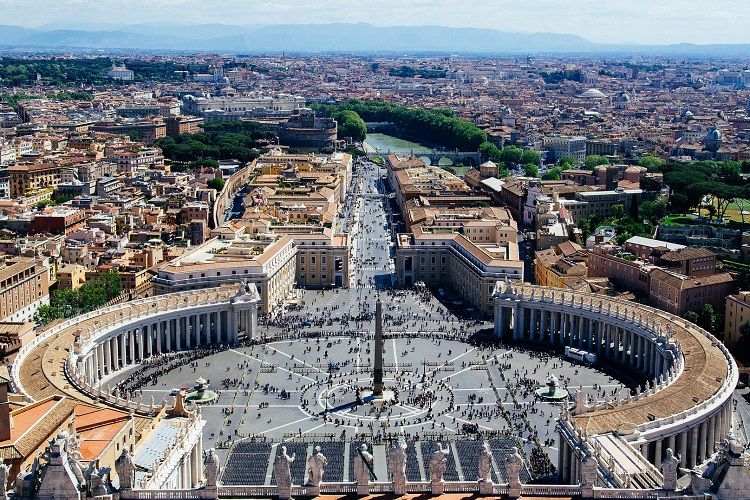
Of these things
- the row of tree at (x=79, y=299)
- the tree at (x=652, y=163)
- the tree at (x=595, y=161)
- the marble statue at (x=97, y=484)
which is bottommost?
the row of tree at (x=79, y=299)

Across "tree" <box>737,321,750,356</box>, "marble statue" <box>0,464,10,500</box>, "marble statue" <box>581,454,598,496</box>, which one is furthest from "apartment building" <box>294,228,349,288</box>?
"marble statue" <box>0,464,10,500</box>

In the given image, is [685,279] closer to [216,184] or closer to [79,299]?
[79,299]

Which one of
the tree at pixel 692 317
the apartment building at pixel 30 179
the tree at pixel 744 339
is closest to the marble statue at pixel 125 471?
the tree at pixel 744 339

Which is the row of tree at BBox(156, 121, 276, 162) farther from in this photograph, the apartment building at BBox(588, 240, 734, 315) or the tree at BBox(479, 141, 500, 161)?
Answer: the apartment building at BBox(588, 240, 734, 315)

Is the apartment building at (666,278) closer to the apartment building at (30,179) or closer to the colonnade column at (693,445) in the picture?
the colonnade column at (693,445)

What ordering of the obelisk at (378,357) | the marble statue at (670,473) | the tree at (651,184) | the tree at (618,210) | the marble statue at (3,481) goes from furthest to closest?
the tree at (651,184) → the tree at (618,210) → the obelisk at (378,357) → the marble statue at (670,473) → the marble statue at (3,481)

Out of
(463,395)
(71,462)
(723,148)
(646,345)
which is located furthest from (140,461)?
(723,148)
